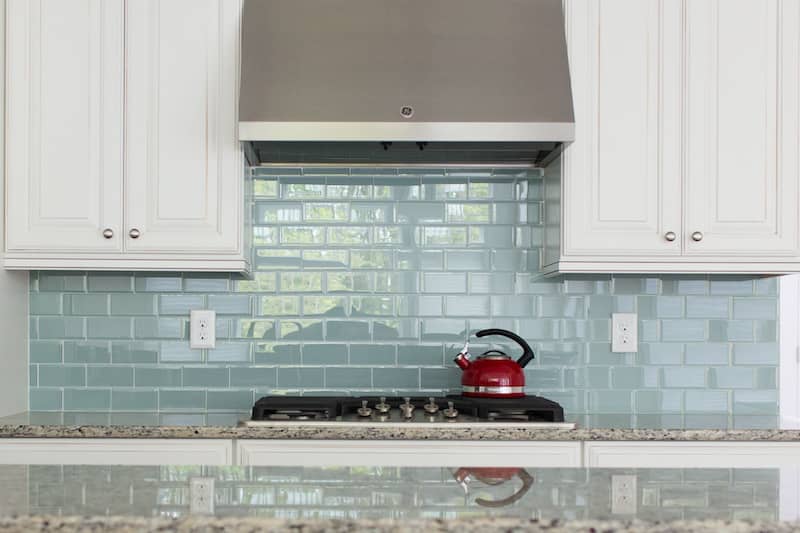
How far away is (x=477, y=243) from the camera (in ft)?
10.1

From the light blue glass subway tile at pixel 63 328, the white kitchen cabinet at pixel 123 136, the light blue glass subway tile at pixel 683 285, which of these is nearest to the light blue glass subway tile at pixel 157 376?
the light blue glass subway tile at pixel 63 328

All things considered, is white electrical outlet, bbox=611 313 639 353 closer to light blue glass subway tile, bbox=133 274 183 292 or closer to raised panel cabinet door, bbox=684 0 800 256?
raised panel cabinet door, bbox=684 0 800 256

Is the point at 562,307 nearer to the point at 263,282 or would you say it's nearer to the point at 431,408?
the point at 431,408

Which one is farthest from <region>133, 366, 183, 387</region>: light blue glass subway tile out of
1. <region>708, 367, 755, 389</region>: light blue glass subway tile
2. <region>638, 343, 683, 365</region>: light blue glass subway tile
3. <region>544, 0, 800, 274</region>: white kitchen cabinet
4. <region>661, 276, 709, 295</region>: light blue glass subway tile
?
<region>708, 367, 755, 389</region>: light blue glass subway tile

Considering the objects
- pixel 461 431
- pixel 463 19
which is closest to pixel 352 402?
pixel 461 431

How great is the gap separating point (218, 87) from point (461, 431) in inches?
52.3

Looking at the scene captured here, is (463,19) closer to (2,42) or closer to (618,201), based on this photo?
(618,201)

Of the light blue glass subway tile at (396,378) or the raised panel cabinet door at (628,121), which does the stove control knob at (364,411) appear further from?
the raised panel cabinet door at (628,121)

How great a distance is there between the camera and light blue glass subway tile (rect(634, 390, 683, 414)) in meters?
3.04

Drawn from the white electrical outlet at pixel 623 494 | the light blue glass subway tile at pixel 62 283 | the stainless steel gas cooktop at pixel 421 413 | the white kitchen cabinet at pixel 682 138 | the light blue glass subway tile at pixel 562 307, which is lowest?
the stainless steel gas cooktop at pixel 421 413

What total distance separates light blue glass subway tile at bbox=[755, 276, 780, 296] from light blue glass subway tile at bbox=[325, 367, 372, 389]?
4.70 feet

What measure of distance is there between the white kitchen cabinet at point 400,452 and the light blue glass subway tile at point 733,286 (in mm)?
958

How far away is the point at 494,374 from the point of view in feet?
9.10

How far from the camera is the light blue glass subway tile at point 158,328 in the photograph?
3.04 metres
